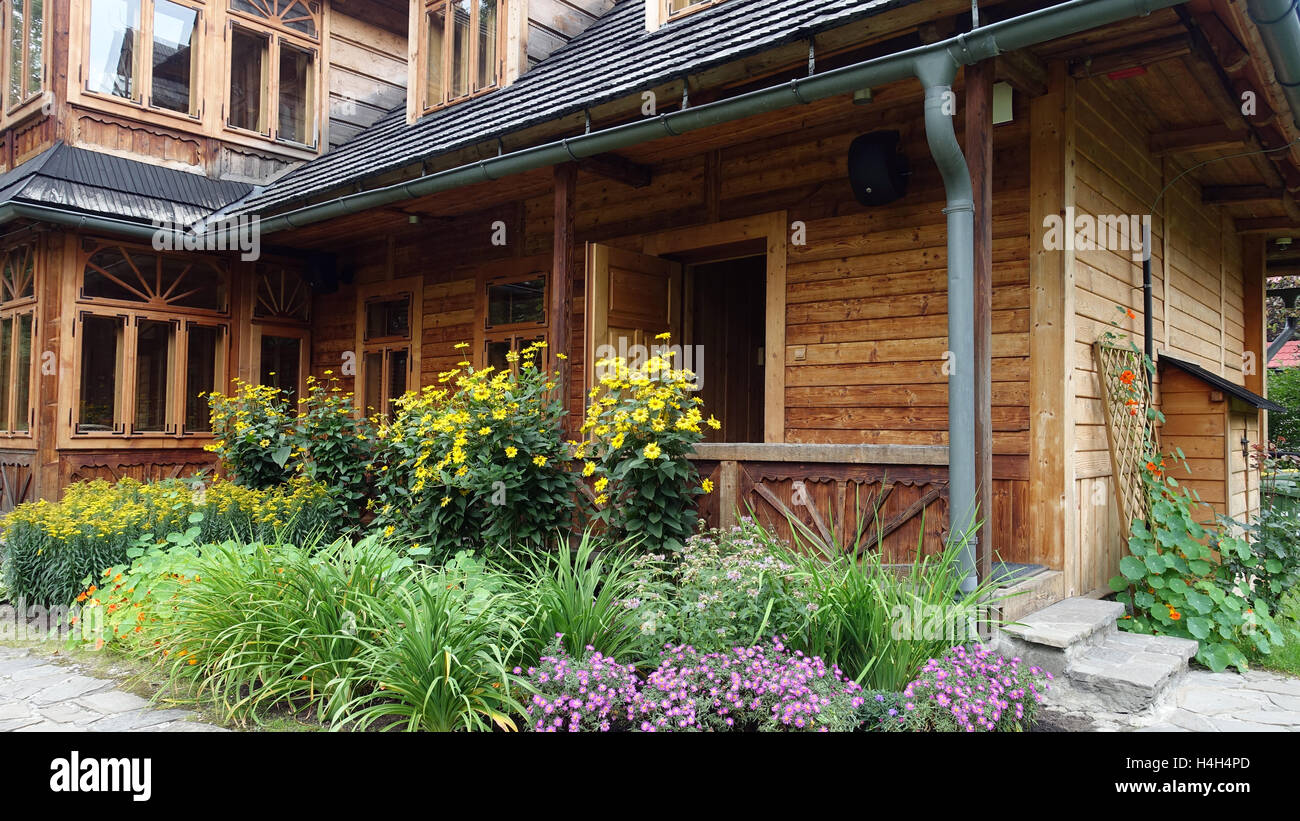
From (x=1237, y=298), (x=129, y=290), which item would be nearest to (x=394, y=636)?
(x=129, y=290)

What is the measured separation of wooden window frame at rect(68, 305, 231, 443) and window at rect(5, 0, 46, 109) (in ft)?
8.20

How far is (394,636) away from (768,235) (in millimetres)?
3809

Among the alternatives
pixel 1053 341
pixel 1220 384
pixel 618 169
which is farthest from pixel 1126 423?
pixel 618 169

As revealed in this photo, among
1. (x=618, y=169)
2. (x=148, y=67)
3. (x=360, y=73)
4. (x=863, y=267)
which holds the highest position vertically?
(x=360, y=73)

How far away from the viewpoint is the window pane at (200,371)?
352 inches

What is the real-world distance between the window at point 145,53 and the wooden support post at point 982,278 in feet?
27.1

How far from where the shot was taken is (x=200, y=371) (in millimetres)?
9047

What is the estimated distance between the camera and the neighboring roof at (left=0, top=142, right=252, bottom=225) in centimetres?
768

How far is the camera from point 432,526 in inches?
208

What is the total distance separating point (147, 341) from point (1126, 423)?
27.8 ft

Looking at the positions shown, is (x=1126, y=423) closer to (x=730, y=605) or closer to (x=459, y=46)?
(x=730, y=605)
